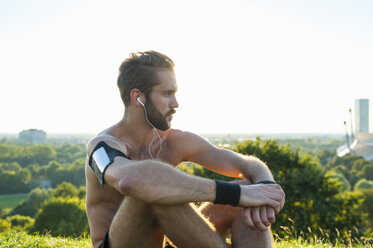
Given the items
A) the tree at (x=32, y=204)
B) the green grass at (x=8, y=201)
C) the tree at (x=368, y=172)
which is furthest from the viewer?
the tree at (x=368, y=172)

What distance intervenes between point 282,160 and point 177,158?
12481mm

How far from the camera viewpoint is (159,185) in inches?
92.9

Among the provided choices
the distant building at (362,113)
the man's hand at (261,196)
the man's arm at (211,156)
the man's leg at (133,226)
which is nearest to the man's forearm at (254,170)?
the man's arm at (211,156)

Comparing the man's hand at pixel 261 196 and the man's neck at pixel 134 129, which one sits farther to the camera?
the man's neck at pixel 134 129

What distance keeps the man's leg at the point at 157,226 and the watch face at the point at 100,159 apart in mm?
325

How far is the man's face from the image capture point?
3.29 meters

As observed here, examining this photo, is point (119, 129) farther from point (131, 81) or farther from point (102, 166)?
point (102, 166)

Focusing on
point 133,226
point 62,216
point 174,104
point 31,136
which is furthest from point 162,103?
point 62,216

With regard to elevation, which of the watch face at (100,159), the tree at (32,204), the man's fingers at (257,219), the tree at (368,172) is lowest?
the tree at (368,172)

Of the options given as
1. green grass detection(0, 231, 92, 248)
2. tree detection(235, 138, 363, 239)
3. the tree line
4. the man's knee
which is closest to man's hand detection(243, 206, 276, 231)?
the man's knee

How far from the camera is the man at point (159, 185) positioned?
243cm

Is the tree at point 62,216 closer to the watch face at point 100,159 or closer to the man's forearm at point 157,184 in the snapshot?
the watch face at point 100,159

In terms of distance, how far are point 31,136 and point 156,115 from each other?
24413mm

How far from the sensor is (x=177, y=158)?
368cm
